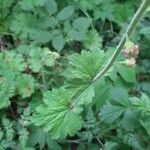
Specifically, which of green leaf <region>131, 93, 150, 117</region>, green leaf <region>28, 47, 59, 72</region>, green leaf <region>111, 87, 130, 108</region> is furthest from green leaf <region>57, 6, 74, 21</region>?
green leaf <region>131, 93, 150, 117</region>

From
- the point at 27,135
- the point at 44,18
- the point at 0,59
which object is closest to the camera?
the point at 27,135

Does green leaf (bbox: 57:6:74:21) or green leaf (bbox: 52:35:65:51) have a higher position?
green leaf (bbox: 57:6:74:21)

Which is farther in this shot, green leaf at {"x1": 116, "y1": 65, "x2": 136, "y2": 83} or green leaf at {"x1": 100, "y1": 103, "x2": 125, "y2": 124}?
green leaf at {"x1": 116, "y1": 65, "x2": 136, "y2": 83}

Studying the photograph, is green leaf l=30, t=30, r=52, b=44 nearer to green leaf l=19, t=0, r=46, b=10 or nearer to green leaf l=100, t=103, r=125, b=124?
green leaf l=19, t=0, r=46, b=10

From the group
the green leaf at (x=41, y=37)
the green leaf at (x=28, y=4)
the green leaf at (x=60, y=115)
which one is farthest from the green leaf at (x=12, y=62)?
the green leaf at (x=60, y=115)

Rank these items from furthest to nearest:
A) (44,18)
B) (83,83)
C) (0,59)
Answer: (44,18) → (0,59) → (83,83)

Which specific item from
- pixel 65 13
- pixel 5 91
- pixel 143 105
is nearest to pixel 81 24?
pixel 65 13

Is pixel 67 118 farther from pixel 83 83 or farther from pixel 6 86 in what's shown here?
pixel 6 86

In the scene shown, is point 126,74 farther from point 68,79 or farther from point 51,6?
point 51,6

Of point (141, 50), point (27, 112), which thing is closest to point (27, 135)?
point (27, 112)
